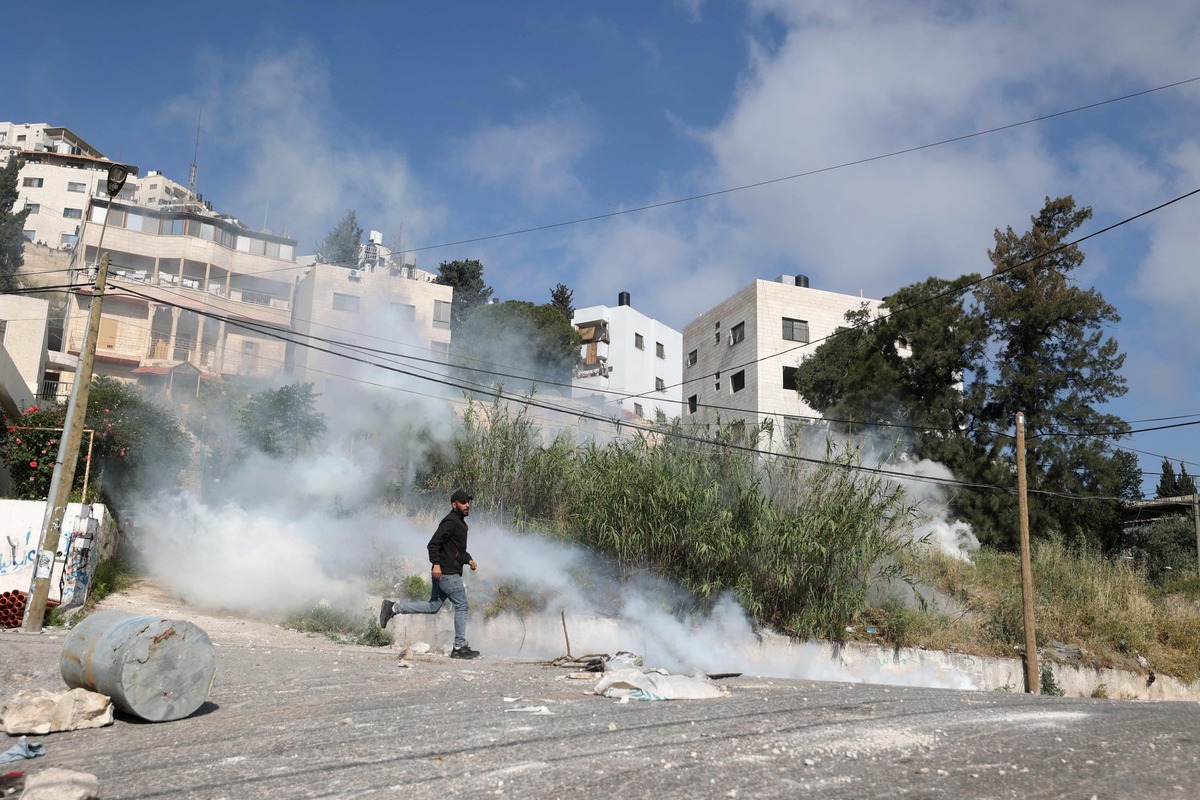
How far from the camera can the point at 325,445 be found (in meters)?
22.4

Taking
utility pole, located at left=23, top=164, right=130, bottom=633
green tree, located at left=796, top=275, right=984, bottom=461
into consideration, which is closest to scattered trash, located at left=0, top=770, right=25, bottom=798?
utility pole, located at left=23, top=164, right=130, bottom=633

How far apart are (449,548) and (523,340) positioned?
36099mm

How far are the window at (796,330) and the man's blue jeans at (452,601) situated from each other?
29.0 meters

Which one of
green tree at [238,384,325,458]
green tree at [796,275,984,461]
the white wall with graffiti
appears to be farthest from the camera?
green tree at [796,275,984,461]

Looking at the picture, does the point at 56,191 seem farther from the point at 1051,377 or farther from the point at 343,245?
the point at 1051,377

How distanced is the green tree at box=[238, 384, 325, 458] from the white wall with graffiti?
9.43m

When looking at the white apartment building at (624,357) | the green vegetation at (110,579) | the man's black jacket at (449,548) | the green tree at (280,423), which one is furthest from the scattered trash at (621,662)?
the white apartment building at (624,357)

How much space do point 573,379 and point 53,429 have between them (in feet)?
117

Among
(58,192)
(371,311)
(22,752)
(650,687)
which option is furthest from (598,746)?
(58,192)

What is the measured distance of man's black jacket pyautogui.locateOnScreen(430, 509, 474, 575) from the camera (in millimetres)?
9594

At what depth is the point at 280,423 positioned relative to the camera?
22812 millimetres

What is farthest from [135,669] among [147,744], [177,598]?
[177,598]

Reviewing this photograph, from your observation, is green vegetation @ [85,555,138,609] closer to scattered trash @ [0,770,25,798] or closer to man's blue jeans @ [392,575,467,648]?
man's blue jeans @ [392,575,467,648]

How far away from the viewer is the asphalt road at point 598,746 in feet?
13.7
